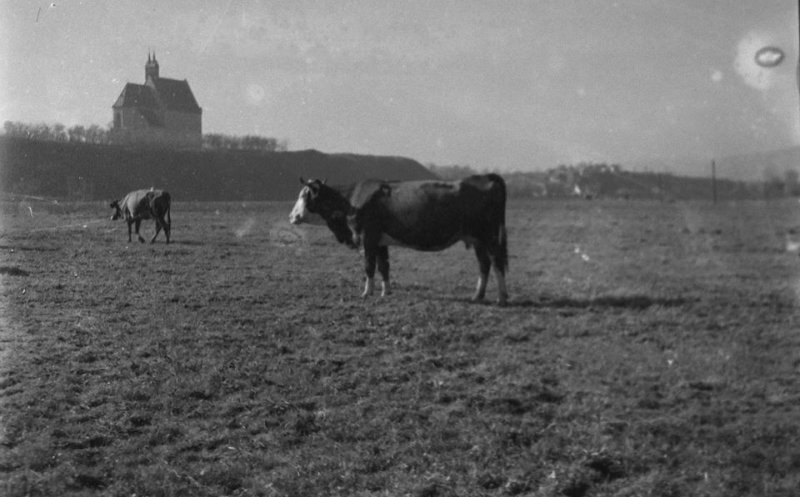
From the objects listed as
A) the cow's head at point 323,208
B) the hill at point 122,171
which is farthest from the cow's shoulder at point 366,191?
the hill at point 122,171

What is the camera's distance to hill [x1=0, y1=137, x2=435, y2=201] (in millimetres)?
5273

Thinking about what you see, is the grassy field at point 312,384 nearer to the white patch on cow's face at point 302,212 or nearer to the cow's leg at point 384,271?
the white patch on cow's face at point 302,212

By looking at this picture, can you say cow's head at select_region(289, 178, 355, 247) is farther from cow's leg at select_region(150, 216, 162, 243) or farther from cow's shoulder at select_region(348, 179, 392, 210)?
cow's leg at select_region(150, 216, 162, 243)

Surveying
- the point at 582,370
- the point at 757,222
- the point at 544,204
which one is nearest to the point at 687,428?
the point at 582,370

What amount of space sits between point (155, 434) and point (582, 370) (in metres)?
3.83

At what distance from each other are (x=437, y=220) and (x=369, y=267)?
3.39 ft

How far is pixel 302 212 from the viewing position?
6.93 meters

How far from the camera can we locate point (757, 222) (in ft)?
40.0

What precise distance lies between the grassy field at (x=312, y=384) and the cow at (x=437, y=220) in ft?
2.49

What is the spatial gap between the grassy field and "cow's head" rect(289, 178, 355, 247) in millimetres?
191

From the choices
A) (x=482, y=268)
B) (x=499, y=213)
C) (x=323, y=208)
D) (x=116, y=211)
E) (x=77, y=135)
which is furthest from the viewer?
(x=499, y=213)

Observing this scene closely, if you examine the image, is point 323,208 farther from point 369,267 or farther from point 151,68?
point 151,68

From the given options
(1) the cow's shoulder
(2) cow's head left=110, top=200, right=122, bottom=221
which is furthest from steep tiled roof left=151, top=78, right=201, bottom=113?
(1) the cow's shoulder

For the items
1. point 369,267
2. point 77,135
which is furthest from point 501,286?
point 77,135
